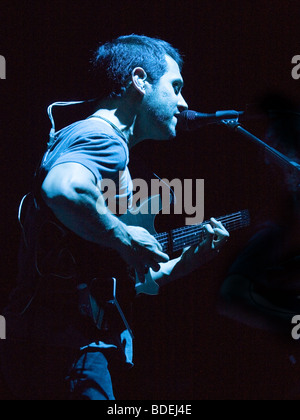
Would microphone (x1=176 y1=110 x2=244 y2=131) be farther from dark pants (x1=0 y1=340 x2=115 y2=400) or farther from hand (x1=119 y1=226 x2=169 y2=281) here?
dark pants (x1=0 y1=340 x2=115 y2=400)

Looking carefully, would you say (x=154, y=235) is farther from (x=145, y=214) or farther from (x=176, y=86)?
(x=176, y=86)

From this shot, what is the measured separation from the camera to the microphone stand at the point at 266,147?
1676mm

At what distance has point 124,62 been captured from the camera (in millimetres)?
1737

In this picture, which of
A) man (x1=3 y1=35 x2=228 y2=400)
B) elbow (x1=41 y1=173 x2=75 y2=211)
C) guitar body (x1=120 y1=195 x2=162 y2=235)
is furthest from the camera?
guitar body (x1=120 y1=195 x2=162 y2=235)

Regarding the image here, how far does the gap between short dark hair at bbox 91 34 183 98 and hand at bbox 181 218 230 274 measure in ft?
2.01

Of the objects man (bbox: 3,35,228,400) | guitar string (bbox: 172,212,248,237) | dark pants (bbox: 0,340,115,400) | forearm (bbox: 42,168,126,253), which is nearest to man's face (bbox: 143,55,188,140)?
man (bbox: 3,35,228,400)

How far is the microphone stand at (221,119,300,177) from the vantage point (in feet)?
5.50

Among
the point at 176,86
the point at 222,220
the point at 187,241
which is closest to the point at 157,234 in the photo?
the point at 187,241

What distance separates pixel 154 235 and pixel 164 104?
19.7 inches

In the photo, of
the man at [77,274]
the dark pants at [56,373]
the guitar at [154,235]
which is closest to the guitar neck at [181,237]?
the guitar at [154,235]

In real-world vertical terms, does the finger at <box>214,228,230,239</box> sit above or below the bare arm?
above

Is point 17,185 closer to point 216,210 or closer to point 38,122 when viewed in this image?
point 38,122

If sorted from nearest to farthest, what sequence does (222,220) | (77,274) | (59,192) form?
(59,192) < (77,274) < (222,220)

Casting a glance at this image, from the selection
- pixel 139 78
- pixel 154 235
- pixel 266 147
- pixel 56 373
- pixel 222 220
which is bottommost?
pixel 56 373
